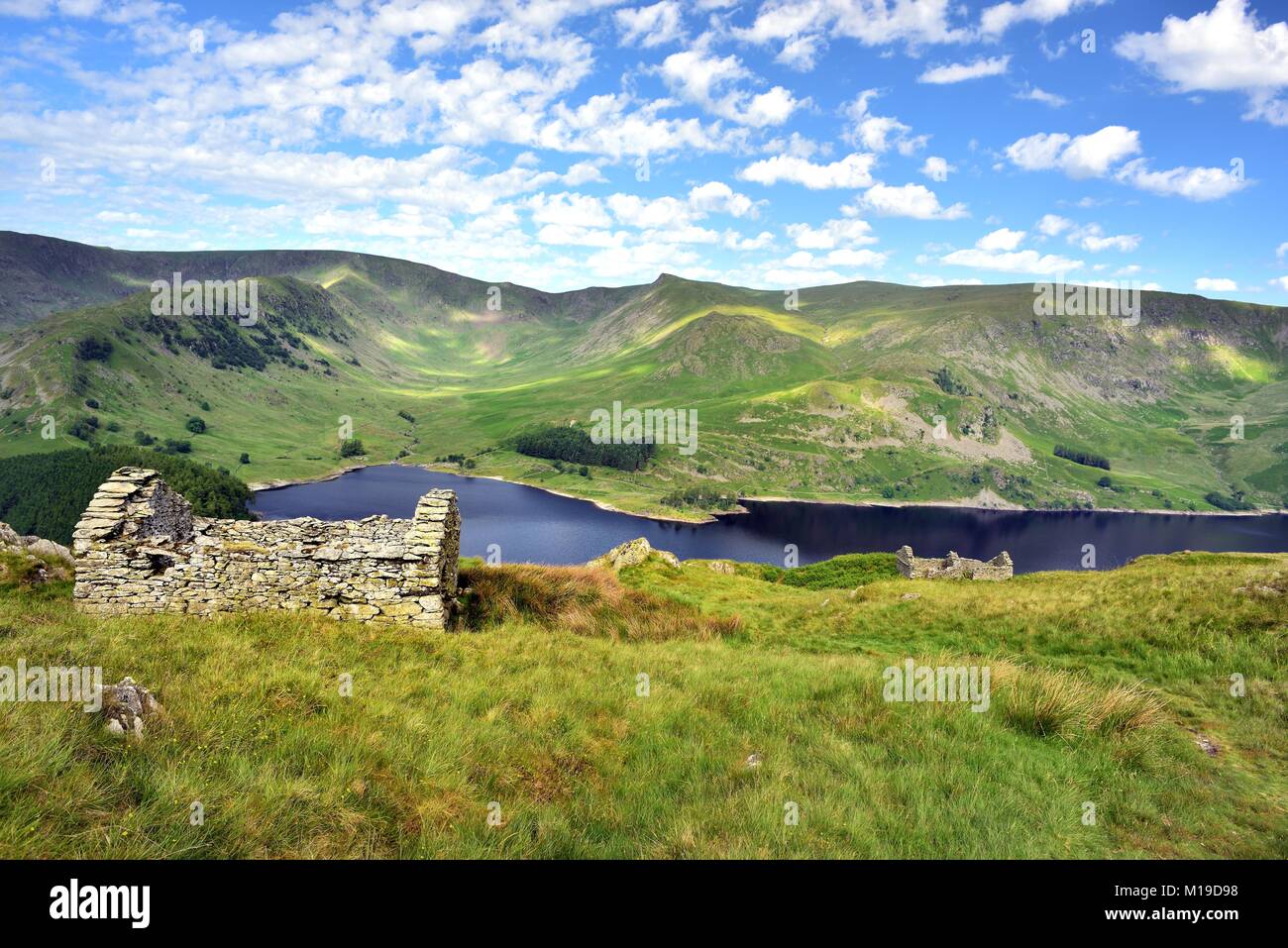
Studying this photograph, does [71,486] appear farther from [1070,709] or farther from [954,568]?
[1070,709]

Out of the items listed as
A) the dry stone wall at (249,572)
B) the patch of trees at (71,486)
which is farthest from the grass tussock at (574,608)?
the patch of trees at (71,486)

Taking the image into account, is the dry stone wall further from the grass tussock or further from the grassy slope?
the grass tussock

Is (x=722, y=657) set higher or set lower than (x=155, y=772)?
lower

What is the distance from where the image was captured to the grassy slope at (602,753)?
20.3ft

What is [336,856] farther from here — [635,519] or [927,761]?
[635,519]

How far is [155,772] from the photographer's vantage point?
628 cm

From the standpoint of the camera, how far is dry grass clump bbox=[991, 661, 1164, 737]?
1009 cm

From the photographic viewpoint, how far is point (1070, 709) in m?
10.2

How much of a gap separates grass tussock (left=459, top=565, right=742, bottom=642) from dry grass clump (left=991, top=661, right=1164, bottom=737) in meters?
10.4

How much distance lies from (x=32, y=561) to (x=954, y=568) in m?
57.5

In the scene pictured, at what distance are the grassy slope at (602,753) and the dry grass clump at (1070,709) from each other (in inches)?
2.5
